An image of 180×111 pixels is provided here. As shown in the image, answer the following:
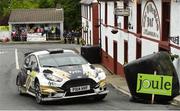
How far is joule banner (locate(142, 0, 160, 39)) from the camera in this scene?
19.6 metres

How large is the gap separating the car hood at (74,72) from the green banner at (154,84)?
1.38m

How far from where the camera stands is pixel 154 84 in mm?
15172

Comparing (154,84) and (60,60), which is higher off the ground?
(60,60)

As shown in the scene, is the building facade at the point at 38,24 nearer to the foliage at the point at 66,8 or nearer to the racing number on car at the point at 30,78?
the foliage at the point at 66,8

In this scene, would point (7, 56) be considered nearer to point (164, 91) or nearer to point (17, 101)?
point (17, 101)

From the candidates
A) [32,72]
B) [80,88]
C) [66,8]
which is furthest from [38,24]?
[80,88]

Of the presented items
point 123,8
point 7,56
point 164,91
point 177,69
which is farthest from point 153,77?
point 7,56

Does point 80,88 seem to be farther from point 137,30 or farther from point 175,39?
point 137,30

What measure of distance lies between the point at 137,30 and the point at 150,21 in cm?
336

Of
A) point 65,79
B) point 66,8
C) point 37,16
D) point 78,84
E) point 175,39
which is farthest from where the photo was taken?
point 66,8

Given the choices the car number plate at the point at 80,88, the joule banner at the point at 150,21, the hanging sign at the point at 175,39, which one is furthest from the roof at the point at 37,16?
the car number plate at the point at 80,88

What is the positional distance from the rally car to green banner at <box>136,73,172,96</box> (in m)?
1.06

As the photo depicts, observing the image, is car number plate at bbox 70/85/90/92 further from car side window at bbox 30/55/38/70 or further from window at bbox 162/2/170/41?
window at bbox 162/2/170/41

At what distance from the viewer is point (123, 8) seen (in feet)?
90.1
